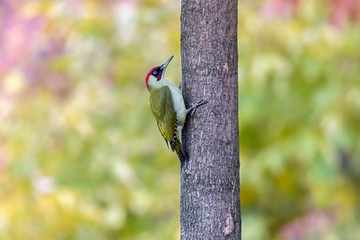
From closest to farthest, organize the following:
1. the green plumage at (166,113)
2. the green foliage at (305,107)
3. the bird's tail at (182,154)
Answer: the bird's tail at (182,154) → the green plumage at (166,113) → the green foliage at (305,107)

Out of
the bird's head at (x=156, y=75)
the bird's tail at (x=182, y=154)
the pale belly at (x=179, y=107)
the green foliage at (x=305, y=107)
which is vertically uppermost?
the green foliage at (x=305, y=107)

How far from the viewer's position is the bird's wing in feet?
10.5

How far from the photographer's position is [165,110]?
10.9 ft

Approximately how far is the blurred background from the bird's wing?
2057mm

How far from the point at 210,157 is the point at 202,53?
54 cm

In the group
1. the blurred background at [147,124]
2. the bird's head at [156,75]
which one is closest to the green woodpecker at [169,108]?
the bird's head at [156,75]

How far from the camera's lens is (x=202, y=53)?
2.72 metres

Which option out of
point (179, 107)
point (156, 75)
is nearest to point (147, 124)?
point (156, 75)

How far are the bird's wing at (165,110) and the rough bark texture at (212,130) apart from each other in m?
0.45

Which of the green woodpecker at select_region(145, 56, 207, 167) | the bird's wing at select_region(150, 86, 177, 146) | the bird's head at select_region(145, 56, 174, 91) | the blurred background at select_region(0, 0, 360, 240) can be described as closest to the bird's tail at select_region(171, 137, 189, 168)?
the green woodpecker at select_region(145, 56, 207, 167)

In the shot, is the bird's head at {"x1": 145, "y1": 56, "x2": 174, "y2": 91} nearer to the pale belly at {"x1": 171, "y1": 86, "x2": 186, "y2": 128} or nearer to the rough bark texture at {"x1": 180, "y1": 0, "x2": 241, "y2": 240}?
the pale belly at {"x1": 171, "y1": 86, "x2": 186, "y2": 128}

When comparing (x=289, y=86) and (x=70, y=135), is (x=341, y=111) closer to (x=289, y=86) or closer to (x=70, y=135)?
(x=289, y=86)

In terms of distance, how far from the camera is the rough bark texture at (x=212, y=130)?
2.64m

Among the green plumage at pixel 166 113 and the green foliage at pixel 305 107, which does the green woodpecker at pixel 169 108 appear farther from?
the green foliage at pixel 305 107
